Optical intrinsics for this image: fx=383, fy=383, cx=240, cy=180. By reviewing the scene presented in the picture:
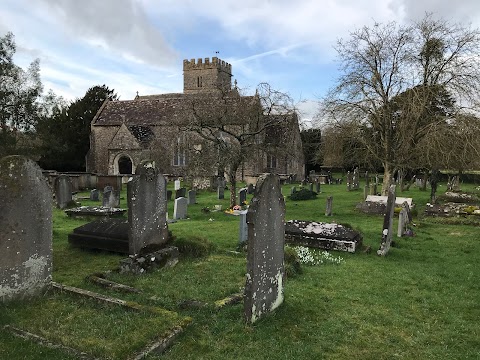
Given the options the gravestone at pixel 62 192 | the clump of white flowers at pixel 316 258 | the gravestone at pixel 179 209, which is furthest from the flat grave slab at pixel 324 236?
the gravestone at pixel 62 192

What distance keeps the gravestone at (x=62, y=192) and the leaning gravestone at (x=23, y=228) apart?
1146cm

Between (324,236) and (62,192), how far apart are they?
38.7ft

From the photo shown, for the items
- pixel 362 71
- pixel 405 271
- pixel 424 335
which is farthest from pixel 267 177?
pixel 362 71

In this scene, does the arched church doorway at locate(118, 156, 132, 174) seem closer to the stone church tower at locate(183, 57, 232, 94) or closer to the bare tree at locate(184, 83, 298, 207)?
the stone church tower at locate(183, 57, 232, 94)

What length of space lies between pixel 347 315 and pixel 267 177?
2.20 m

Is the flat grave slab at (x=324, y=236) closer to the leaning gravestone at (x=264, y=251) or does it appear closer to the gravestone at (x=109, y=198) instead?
the leaning gravestone at (x=264, y=251)

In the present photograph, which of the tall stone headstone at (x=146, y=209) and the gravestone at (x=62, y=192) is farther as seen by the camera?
the gravestone at (x=62, y=192)

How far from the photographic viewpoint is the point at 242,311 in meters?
5.06

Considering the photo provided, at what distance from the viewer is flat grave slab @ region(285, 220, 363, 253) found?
9234 millimetres

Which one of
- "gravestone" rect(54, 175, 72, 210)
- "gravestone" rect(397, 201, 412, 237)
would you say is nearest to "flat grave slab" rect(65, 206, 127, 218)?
"gravestone" rect(54, 175, 72, 210)

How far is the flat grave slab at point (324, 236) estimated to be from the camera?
9.23 metres

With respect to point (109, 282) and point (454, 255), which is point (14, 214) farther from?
point (454, 255)

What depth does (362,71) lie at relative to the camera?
57.5ft

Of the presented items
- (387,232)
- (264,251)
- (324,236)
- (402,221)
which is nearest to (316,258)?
(324,236)
